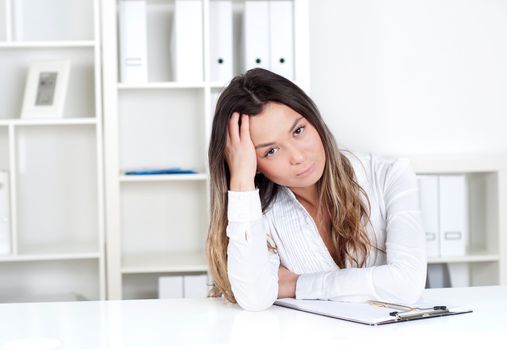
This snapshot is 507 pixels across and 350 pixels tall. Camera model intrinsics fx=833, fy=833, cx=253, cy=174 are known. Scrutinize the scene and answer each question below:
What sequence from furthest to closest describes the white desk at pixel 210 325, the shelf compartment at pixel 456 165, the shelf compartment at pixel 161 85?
the shelf compartment at pixel 456 165, the shelf compartment at pixel 161 85, the white desk at pixel 210 325

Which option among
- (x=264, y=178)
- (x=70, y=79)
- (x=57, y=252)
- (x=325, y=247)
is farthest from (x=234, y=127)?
(x=70, y=79)

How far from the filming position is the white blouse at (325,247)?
6.04 ft

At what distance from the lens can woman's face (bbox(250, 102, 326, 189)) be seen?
200 cm

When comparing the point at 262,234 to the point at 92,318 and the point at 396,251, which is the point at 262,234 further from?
the point at 92,318

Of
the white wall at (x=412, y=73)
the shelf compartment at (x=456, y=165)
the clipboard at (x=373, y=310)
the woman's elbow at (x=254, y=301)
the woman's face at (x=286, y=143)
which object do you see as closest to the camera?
the clipboard at (x=373, y=310)

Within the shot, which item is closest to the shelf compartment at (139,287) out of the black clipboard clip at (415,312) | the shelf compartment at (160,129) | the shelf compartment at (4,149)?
the shelf compartment at (160,129)

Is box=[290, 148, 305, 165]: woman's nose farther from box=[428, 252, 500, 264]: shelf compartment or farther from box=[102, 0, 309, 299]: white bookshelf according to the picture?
box=[428, 252, 500, 264]: shelf compartment

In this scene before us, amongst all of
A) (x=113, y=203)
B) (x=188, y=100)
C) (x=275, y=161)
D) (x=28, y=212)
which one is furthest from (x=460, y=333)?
(x=28, y=212)

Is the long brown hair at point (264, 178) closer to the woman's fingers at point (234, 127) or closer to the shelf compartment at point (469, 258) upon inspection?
the woman's fingers at point (234, 127)

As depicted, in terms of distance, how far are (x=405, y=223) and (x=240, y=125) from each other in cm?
47

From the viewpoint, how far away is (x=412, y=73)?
12.2ft

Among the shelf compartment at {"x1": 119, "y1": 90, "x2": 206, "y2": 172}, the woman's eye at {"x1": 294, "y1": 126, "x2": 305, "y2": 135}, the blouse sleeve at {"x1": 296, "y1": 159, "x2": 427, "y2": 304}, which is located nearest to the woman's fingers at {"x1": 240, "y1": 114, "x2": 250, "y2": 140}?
the woman's eye at {"x1": 294, "y1": 126, "x2": 305, "y2": 135}

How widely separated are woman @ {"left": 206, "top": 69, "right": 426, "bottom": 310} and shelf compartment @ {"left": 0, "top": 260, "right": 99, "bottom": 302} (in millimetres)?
1608

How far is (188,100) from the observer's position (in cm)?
356
